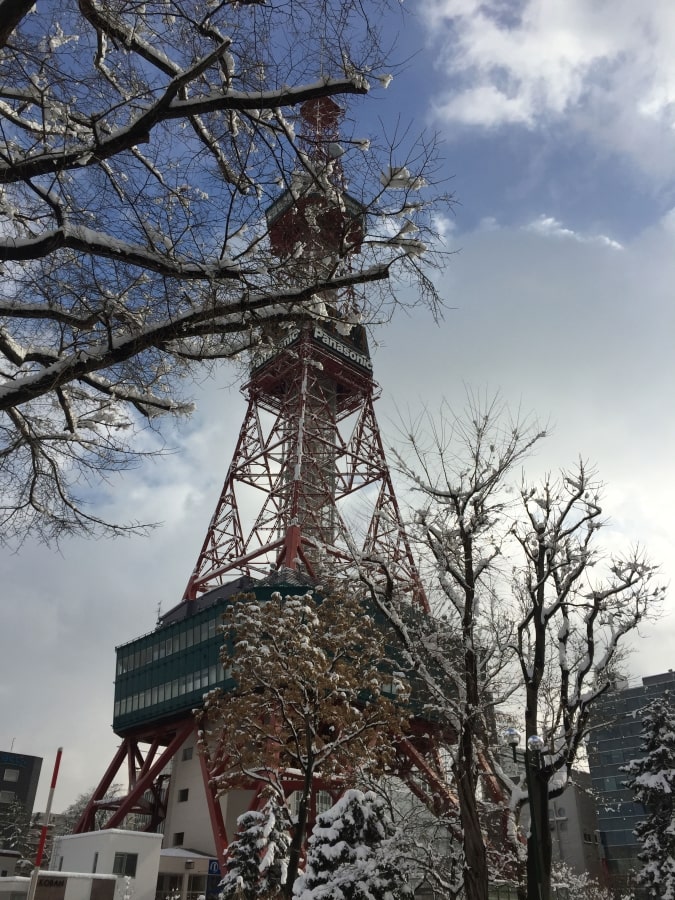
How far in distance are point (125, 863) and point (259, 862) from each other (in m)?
12.3

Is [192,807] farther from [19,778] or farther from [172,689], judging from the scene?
[19,778]

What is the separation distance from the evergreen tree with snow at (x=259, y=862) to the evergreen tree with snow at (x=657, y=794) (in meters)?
17.8

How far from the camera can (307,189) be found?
7.19 m

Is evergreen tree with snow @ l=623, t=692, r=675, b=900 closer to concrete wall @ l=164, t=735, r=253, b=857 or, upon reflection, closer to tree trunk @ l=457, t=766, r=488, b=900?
concrete wall @ l=164, t=735, r=253, b=857

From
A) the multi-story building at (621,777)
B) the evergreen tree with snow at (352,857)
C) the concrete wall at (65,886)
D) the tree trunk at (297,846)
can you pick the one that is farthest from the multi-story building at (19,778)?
the tree trunk at (297,846)

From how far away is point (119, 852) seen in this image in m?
30.7

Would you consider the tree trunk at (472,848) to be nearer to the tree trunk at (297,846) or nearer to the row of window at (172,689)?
the tree trunk at (297,846)

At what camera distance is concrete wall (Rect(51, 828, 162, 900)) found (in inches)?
1177

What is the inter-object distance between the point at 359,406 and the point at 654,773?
30.4m

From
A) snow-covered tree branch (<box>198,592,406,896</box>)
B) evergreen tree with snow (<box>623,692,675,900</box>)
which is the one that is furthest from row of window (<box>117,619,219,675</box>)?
snow-covered tree branch (<box>198,592,406,896</box>)

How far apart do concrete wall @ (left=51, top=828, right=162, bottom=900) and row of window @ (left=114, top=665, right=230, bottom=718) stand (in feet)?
29.7

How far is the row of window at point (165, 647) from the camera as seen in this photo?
41656 mm

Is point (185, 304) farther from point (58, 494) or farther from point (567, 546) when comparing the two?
point (567, 546)

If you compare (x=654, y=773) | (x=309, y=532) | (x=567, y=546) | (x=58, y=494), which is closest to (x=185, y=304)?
(x=58, y=494)
